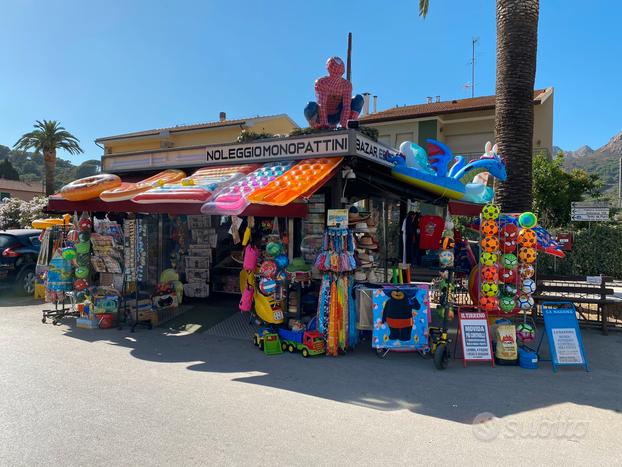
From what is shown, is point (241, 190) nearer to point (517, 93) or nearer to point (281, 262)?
point (281, 262)

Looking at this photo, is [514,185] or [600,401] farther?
[514,185]

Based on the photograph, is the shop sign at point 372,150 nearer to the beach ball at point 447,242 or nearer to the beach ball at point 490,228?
the beach ball at point 447,242

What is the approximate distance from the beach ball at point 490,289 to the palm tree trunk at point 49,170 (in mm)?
33959

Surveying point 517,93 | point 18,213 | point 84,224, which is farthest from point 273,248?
point 18,213

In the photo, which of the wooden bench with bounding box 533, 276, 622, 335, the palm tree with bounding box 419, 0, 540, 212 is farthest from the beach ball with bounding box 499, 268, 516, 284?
the palm tree with bounding box 419, 0, 540, 212

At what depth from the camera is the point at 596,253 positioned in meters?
17.2

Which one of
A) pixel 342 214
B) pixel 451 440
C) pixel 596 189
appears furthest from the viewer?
pixel 596 189

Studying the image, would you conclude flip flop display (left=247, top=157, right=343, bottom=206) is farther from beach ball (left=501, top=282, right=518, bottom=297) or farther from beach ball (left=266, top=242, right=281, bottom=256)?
beach ball (left=501, top=282, right=518, bottom=297)

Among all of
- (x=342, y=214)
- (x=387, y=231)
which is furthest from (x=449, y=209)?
(x=342, y=214)

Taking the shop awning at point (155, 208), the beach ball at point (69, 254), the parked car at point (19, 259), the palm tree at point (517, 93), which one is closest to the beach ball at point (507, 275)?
the shop awning at point (155, 208)

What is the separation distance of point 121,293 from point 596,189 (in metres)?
25.4

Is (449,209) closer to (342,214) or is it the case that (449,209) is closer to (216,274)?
(342,214)

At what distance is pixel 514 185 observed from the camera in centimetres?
991

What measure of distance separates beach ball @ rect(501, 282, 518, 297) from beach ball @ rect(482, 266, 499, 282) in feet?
0.64
